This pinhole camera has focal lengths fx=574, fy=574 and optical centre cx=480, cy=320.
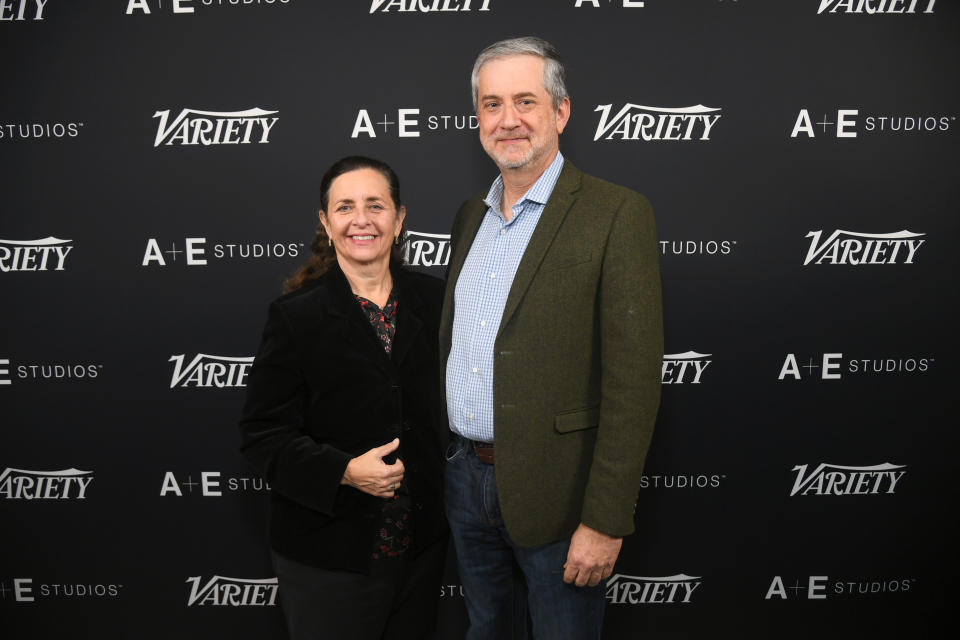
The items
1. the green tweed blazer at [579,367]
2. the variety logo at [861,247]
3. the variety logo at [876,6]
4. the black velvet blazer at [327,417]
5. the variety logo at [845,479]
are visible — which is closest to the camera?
the green tweed blazer at [579,367]

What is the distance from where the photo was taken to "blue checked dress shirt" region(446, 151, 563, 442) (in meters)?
1.51

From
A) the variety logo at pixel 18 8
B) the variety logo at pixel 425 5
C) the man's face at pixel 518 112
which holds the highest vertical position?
the variety logo at pixel 425 5

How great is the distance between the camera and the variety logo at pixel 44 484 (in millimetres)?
2531

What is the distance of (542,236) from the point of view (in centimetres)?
146

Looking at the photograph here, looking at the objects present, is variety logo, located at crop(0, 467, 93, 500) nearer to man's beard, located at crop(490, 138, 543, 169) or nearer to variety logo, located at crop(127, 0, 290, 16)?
variety logo, located at crop(127, 0, 290, 16)

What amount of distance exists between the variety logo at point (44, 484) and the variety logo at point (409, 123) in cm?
193

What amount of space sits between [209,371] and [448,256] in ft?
3.78

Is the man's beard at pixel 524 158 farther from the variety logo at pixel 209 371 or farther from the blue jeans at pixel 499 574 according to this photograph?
the variety logo at pixel 209 371

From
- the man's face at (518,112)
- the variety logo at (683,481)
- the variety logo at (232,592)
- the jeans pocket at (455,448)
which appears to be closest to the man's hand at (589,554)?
the jeans pocket at (455,448)

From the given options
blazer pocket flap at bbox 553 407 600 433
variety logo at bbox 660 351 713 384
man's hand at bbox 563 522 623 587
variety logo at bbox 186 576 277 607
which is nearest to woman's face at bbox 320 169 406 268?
blazer pocket flap at bbox 553 407 600 433

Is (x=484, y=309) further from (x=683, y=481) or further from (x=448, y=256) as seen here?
(x=683, y=481)

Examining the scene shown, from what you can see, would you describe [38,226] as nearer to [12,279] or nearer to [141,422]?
[12,279]

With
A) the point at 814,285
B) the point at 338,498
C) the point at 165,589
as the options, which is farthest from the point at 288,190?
the point at 814,285

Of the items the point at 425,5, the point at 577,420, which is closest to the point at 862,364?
the point at 577,420
